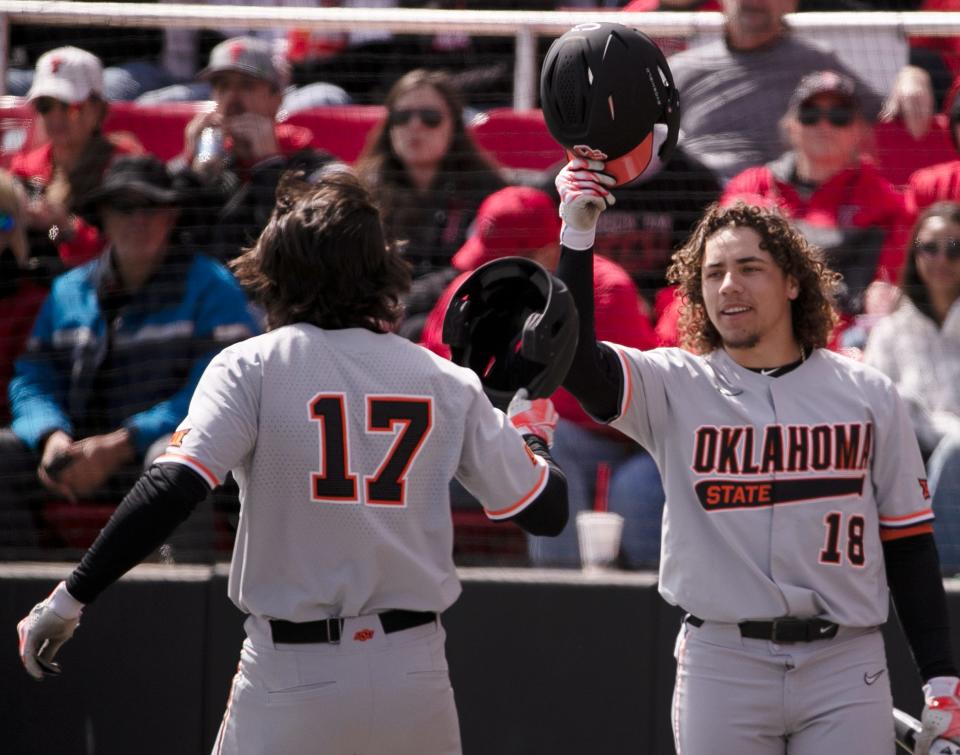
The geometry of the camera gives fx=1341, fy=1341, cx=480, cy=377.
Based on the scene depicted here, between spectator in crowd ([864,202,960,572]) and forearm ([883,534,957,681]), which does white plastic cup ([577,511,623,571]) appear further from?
forearm ([883,534,957,681])

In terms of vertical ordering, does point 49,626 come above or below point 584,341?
below

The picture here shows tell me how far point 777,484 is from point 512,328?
81 centimetres

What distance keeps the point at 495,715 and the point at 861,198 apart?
2380 millimetres

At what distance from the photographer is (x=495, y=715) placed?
432cm

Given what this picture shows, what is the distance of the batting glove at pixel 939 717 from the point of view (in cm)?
291

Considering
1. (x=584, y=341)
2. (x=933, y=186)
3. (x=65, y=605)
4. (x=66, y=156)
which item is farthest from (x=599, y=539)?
(x=66, y=156)

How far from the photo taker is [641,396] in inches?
123

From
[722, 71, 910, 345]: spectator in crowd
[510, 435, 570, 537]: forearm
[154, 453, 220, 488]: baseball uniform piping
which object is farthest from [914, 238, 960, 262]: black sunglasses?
[154, 453, 220, 488]: baseball uniform piping

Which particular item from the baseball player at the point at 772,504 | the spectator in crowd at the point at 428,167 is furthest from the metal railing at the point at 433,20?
the baseball player at the point at 772,504

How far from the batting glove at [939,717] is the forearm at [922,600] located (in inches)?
1.5

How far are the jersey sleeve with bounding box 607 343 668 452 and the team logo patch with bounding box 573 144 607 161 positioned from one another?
1.44 ft

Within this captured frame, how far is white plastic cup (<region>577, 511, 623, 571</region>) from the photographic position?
14.3ft

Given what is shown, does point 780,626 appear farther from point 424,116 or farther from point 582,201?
point 424,116

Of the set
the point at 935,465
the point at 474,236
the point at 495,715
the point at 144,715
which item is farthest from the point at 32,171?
the point at 935,465
